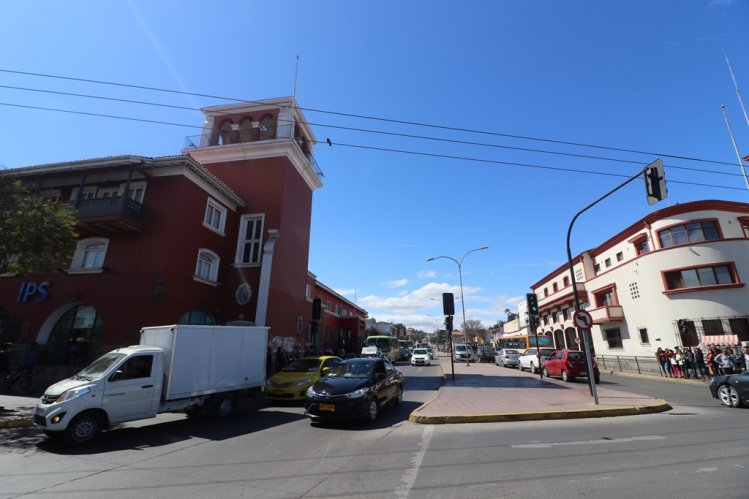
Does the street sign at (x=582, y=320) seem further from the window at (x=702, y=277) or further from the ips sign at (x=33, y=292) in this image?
the ips sign at (x=33, y=292)

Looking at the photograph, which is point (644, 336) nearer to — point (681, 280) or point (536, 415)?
point (681, 280)

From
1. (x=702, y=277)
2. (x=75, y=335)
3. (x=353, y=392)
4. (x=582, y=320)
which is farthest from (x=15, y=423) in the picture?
(x=702, y=277)

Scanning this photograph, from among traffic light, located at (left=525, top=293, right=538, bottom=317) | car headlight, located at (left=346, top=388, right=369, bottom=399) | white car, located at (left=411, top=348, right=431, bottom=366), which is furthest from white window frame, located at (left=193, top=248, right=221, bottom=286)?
white car, located at (left=411, top=348, right=431, bottom=366)

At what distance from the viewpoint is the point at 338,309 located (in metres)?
42.4

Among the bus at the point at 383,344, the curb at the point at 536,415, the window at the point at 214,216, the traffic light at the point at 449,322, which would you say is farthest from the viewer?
the bus at the point at 383,344

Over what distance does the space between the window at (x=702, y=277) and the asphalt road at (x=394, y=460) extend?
18438 mm

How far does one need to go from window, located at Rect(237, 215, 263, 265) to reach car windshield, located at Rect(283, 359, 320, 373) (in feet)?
30.0

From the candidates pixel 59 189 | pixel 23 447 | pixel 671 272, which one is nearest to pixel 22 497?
pixel 23 447

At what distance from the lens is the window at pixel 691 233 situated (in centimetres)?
2408

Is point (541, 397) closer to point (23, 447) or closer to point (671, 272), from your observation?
point (23, 447)

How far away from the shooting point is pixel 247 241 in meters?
22.1

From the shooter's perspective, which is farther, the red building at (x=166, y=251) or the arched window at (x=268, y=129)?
the arched window at (x=268, y=129)

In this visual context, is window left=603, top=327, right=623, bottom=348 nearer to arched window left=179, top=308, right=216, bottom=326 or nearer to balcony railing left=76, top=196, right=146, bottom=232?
arched window left=179, top=308, right=216, bottom=326

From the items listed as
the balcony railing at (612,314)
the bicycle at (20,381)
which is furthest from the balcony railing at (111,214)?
the balcony railing at (612,314)
